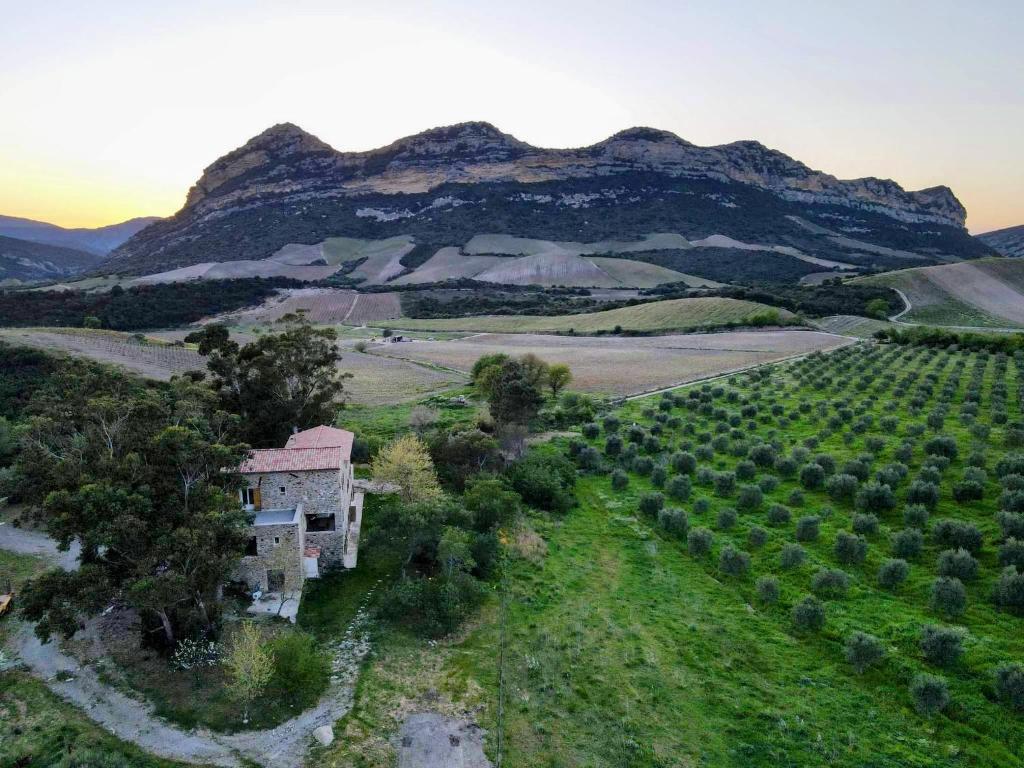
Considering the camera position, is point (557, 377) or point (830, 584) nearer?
point (830, 584)

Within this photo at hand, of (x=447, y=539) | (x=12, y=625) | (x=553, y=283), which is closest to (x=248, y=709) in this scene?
(x=447, y=539)

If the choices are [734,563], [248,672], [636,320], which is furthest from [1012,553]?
[636,320]

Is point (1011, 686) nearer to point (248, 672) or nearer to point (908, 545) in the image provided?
point (908, 545)

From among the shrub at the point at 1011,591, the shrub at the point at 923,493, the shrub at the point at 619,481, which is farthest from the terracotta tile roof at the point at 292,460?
the shrub at the point at 923,493

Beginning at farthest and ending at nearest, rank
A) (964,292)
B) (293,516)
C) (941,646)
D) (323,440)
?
(964,292) < (323,440) < (293,516) < (941,646)

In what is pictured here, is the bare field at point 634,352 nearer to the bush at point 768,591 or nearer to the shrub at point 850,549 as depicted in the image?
the shrub at point 850,549

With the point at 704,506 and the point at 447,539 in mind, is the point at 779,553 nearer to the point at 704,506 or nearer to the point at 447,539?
the point at 704,506
